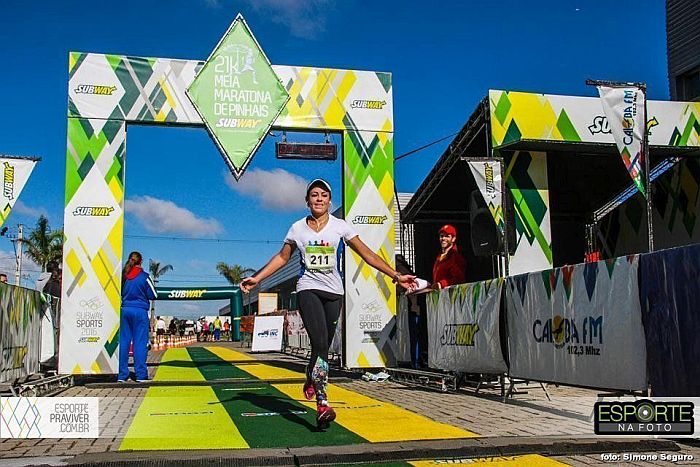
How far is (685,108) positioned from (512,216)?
3993 mm

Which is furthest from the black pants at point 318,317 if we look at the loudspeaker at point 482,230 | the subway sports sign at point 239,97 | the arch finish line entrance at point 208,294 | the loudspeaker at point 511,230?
the arch finish line entrance at point 208,294

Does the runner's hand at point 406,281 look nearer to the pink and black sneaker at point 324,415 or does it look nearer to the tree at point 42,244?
the pink and black sneaker at point 324,415

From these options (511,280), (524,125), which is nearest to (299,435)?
(511,280)

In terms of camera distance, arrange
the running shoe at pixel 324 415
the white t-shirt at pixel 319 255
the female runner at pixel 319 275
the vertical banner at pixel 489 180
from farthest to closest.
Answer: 1. the vertical banner at pixel 489 180
2. the white t-shirt at pixel 319 255
3. the female runner at pixel 319 275
4. the running shoe at pixel 324 415

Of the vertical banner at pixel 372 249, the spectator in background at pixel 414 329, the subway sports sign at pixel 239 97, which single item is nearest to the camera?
the spectator in background at pixel 414 329

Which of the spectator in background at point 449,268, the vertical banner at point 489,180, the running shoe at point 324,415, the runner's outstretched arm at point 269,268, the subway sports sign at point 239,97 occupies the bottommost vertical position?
the running shoe at point 324,415

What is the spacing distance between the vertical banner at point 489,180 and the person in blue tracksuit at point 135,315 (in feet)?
18.4

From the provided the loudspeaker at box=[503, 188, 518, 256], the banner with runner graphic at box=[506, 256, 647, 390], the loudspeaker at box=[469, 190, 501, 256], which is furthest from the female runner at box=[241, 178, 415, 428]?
the loudspeaker at box=[503, 188, 518, 256]

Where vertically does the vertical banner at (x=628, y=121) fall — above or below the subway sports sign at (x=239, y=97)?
below

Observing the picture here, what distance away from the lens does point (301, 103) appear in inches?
460

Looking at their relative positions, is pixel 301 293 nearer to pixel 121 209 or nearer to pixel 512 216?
pixel 121 209

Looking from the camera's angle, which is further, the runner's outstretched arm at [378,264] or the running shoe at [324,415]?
the runner's outstretched arm at [378,264]

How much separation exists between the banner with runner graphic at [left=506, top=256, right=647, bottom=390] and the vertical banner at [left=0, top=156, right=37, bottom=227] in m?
6.84

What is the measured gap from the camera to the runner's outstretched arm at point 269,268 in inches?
230
